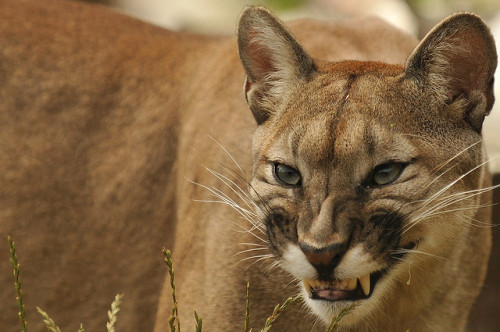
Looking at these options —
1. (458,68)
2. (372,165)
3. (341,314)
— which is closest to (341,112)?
(372,165)

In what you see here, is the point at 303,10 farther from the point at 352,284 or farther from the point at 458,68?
the point at 352,284

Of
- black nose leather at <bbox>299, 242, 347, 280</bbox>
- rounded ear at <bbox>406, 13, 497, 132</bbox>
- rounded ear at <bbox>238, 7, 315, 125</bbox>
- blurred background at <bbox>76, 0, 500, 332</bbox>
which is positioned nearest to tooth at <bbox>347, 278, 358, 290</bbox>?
black nose leather at <bbox>299, 242, 347, 280</bbox>

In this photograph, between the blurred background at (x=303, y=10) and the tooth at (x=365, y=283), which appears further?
the blurred background at (x=303, y=10)

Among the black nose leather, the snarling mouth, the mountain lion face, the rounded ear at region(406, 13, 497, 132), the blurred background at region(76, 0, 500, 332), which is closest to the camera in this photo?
the black nose leather

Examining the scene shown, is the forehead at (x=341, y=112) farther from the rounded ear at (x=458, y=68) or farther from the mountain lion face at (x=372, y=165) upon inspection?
the rounded ear at (x=458, y=68)

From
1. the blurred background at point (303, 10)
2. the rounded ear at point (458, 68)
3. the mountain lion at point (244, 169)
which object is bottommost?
the blurred background at point (303, 10)

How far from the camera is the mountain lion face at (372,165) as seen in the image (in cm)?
299

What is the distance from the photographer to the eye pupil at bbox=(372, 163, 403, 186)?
120 inches

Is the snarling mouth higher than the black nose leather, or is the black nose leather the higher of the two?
the black nose leather

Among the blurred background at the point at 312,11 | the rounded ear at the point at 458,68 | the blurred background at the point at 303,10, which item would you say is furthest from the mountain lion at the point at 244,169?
the blurred background at the point at 303,10

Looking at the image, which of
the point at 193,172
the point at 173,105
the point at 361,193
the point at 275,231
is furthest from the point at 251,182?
the point at 173,105

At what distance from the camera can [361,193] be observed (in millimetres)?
3021

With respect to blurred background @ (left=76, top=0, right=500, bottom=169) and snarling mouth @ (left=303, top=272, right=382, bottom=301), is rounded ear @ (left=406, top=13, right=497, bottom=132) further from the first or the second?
blurred background @ (left=76, top=0, right=500, bottom=169)

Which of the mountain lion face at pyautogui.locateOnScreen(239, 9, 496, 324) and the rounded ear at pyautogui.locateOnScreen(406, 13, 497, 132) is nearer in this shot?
the mountain lion face at pyautogui.locateOnScreen(239, 9, 496, 324)
